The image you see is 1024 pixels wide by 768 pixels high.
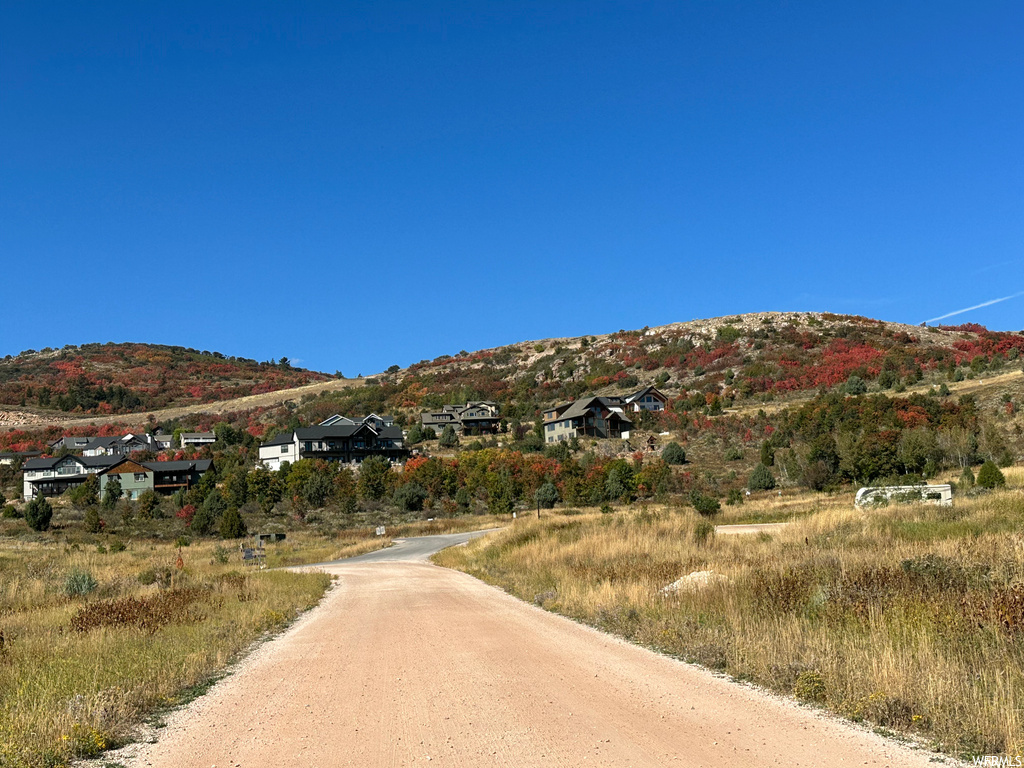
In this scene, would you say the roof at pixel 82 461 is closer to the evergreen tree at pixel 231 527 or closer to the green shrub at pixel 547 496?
the evergreen tree at pixel 231 527

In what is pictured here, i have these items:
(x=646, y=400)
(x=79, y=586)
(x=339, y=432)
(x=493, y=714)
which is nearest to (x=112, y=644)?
(x=493, y=714)

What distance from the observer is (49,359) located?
180 meters

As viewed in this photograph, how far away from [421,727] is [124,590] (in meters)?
16.8

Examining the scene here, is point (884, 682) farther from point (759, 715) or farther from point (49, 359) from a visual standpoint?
point (49, 359)

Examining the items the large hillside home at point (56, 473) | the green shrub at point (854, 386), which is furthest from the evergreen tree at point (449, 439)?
the green shrub at point (854, 386)

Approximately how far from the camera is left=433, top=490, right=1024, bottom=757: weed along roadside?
20.8ft

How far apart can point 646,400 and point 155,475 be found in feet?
197

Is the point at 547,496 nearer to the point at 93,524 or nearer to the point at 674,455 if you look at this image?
the point at 674,455

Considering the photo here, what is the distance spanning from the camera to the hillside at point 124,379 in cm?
14350

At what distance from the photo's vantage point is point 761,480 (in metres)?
53.6

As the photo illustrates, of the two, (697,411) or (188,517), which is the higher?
(697,411)

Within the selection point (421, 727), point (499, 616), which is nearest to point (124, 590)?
point (499, 616)

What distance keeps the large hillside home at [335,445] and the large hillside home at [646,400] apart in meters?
28.9

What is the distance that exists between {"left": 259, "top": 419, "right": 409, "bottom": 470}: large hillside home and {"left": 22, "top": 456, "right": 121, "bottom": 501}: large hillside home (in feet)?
66.4
